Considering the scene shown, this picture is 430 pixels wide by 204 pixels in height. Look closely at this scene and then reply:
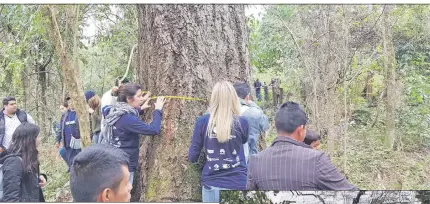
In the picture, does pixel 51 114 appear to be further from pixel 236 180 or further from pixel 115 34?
pixel 236 180

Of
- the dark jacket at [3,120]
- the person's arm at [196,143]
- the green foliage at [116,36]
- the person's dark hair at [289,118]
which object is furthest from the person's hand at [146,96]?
the green foliage at [116,36]

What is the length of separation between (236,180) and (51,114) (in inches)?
313

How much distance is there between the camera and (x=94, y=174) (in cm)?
137

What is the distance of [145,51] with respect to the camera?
3051 millimetres

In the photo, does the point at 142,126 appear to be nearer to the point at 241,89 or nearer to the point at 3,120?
the point at 241,89

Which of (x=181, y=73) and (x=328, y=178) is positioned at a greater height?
(x=181, y=73)

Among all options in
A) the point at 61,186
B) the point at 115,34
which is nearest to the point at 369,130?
the point at 115,34

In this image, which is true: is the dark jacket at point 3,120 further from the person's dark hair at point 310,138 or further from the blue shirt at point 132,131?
the person's dark hair at point 310,138

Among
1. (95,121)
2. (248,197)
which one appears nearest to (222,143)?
(248,197)

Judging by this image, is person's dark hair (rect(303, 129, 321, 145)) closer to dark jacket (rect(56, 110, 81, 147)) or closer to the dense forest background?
the dense forest background

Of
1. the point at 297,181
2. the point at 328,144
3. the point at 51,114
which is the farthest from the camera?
the point at 51,114

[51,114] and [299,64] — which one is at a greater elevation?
[299,64]

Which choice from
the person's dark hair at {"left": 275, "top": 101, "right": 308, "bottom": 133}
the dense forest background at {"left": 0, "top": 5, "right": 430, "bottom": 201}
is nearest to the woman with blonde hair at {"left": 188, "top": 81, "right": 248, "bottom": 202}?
the person's dark hair at {"left": 275, "top": 101, "right": 308, "bottom": 133}

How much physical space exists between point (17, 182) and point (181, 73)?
1201mm
